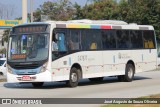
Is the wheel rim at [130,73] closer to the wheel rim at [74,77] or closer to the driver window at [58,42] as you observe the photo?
the wheel rim at [74,77]

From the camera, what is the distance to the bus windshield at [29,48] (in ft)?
68.6

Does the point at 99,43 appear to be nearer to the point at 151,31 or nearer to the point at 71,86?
the point at 71,86

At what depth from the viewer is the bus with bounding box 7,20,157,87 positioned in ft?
68.7

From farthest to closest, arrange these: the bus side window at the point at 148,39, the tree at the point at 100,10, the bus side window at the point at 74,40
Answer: the tree at the point at 100,10, the bus side window at the point at 148,39, the bus side window at the point at 74,40

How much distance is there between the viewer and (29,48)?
69.1 feet

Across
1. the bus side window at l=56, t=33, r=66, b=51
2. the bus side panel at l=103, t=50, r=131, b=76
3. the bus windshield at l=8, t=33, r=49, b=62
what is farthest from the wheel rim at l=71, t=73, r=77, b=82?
the bus side panel at l=103, t=50, r=131, b=76

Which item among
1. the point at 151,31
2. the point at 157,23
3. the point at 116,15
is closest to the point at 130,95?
the point at 151,31

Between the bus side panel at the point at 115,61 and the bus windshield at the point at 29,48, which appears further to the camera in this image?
the bus side panel at the point at 115,61

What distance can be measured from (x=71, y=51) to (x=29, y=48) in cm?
201

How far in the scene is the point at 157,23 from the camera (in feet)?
169

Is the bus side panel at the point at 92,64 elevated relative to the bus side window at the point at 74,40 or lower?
lower

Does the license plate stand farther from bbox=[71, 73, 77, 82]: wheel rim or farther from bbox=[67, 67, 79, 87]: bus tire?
bbox=[71, 73, 77, 82]: wheel rim

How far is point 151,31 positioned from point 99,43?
5.38 m

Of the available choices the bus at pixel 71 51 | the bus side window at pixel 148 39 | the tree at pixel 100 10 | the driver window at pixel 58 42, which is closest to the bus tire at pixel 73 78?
the bus at pixel 71 51
